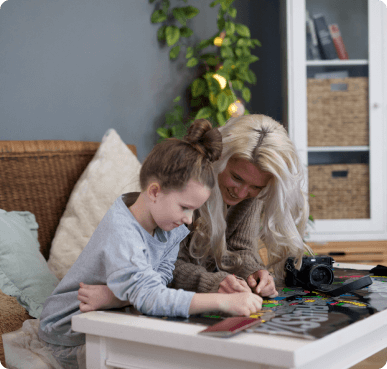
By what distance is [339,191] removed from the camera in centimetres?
276

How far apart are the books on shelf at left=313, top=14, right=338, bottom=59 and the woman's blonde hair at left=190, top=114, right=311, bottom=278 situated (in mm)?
1606

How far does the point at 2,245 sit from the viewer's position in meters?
1.29

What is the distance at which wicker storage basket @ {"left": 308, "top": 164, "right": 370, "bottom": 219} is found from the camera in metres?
2.74

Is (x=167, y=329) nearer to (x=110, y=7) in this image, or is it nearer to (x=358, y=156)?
(x=110, y=7)

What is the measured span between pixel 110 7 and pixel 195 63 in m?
0.56

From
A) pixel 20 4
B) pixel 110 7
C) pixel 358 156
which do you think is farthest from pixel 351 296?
pixel 358 156

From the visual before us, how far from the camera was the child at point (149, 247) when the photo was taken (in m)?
0.89

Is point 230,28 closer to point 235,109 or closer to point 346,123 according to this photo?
point 235,109

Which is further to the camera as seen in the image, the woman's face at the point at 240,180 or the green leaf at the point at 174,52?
the green leaf at the point at 174,52

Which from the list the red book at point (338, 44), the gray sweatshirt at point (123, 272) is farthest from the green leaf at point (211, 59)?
the gray sweatshirt at point (123, 272)

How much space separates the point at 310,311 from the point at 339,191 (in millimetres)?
1962

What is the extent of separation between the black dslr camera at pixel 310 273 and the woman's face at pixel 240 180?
228 millimetres

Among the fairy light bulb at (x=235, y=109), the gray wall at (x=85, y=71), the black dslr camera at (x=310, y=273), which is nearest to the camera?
the black dslr camera at (x=310, y=273)

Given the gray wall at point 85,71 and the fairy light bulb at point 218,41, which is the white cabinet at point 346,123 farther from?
the gray wall at point 85,71
